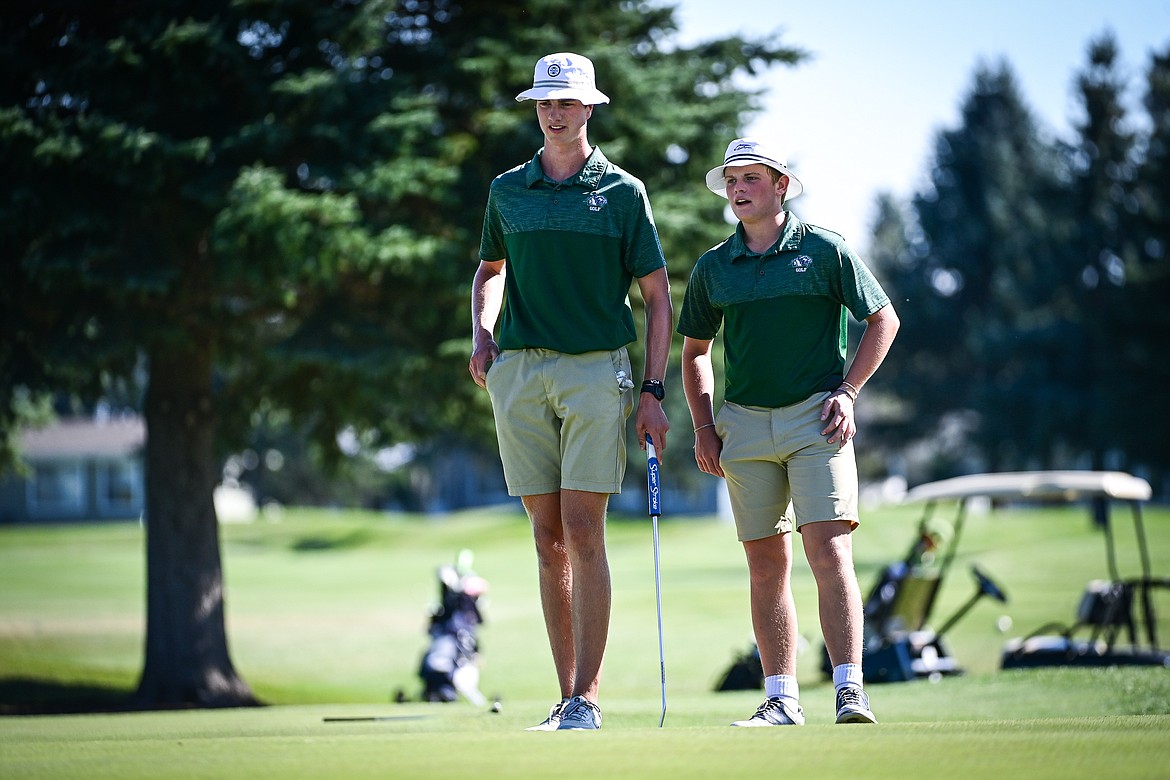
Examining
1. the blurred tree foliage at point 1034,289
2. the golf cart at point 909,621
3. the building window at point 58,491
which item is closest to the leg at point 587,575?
the golf cart at point 909,621

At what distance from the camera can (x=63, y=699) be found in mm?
14492

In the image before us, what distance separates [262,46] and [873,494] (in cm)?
5977

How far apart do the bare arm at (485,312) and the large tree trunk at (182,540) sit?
8516 millimetres

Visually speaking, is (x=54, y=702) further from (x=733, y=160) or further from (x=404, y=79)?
(x=733, y=160)

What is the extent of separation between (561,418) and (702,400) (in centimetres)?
58

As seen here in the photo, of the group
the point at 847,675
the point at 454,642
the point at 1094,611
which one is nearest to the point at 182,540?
the point at 454,642

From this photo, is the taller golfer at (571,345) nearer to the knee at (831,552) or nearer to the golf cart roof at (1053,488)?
the knee at (831,552)

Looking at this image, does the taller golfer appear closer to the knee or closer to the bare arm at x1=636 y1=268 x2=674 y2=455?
the bare arm at x1=636 y1=268 x2=674 y2=455

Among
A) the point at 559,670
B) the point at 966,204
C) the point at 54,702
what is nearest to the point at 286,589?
the point at 54,702

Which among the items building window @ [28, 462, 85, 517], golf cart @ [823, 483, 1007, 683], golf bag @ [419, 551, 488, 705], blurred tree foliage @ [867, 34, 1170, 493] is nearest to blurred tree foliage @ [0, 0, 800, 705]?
golf bag @ [419, 551, 488, 705]

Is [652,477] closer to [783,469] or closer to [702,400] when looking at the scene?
[702,400]

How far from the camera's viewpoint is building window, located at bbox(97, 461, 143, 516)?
66438mm

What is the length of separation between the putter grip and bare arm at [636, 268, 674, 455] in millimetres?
35

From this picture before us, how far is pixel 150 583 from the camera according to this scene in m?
13.9
